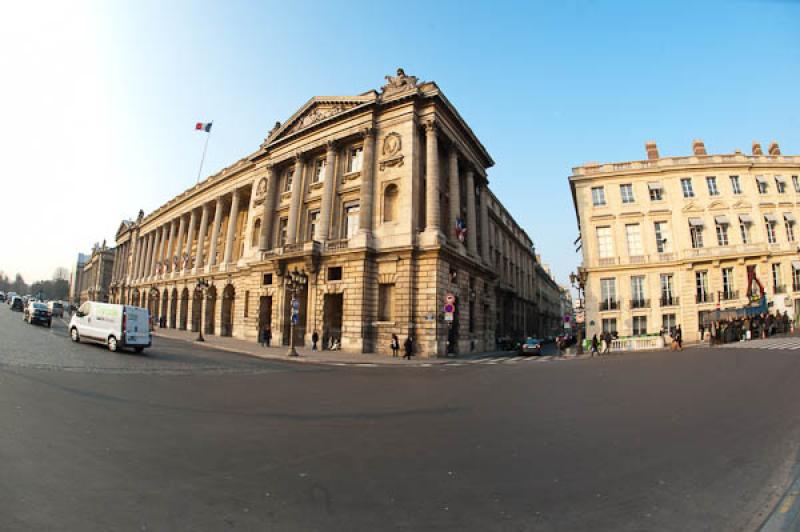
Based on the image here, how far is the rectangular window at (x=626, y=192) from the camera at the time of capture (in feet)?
122

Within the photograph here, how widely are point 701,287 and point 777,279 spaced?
6.36 metres

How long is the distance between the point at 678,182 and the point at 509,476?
138ft

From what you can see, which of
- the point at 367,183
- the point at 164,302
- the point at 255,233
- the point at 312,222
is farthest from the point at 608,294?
the point at 164,302

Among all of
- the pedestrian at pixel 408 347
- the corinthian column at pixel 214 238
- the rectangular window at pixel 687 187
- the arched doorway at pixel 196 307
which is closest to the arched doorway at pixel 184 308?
the arched doorway at pixel 196 307

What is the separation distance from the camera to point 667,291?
34.5 metres

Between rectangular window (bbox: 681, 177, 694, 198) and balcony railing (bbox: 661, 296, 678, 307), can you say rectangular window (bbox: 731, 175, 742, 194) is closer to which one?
rectangular window (bbox: 681, 177, 694, 198)

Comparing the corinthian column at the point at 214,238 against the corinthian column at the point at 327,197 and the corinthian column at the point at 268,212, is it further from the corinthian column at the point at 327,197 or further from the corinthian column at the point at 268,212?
the corinthian column at the point at 327,197

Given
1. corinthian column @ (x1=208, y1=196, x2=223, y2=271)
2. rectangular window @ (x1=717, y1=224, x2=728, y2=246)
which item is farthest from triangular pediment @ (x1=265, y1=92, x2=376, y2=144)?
rectangular window @ (x1=717, y1=224, x2=728, y2=246)

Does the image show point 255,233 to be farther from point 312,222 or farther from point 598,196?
point 598,196

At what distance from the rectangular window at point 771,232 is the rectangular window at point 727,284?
517cm

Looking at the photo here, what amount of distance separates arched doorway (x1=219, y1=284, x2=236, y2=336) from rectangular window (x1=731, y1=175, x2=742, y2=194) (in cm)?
4971

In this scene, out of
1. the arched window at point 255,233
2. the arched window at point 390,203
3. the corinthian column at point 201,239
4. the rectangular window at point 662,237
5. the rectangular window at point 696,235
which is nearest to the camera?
the arched window at point 390,203

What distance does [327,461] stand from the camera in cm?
453

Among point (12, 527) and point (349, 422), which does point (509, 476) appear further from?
point (12, 527)
